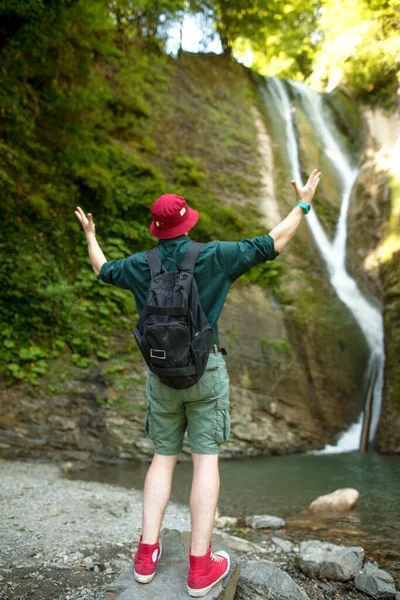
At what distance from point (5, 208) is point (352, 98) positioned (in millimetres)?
14804

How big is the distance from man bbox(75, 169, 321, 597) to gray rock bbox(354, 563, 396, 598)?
1.24 metres

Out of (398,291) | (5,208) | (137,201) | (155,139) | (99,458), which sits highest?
(155,139)

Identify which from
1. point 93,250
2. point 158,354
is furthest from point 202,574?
point 93,250

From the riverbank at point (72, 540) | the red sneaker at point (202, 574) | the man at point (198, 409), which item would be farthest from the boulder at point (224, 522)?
the red sneaker at point (202, 574)

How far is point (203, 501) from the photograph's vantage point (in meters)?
2.48

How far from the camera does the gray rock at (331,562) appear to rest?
11.1 feet

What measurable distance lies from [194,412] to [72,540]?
189 cm

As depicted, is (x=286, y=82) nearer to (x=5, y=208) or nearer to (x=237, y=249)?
(x=5, y=208)

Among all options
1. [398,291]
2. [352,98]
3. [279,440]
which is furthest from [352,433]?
[352,98]

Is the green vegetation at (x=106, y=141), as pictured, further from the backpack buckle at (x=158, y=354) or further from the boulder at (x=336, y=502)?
the backpack buckle at (x=158, y=354)

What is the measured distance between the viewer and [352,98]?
1814 cm

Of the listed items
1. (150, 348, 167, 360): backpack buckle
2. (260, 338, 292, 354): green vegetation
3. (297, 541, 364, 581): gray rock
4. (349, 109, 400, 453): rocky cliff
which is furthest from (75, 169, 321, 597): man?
(349, 109, 400, 453): rocky cliff

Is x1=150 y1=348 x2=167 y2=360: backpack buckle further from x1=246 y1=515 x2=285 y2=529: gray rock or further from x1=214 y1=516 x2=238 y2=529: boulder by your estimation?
x1=246 y1=515 x2=285 y2=529: gray rock

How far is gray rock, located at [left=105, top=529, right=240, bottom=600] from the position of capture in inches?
93.8
